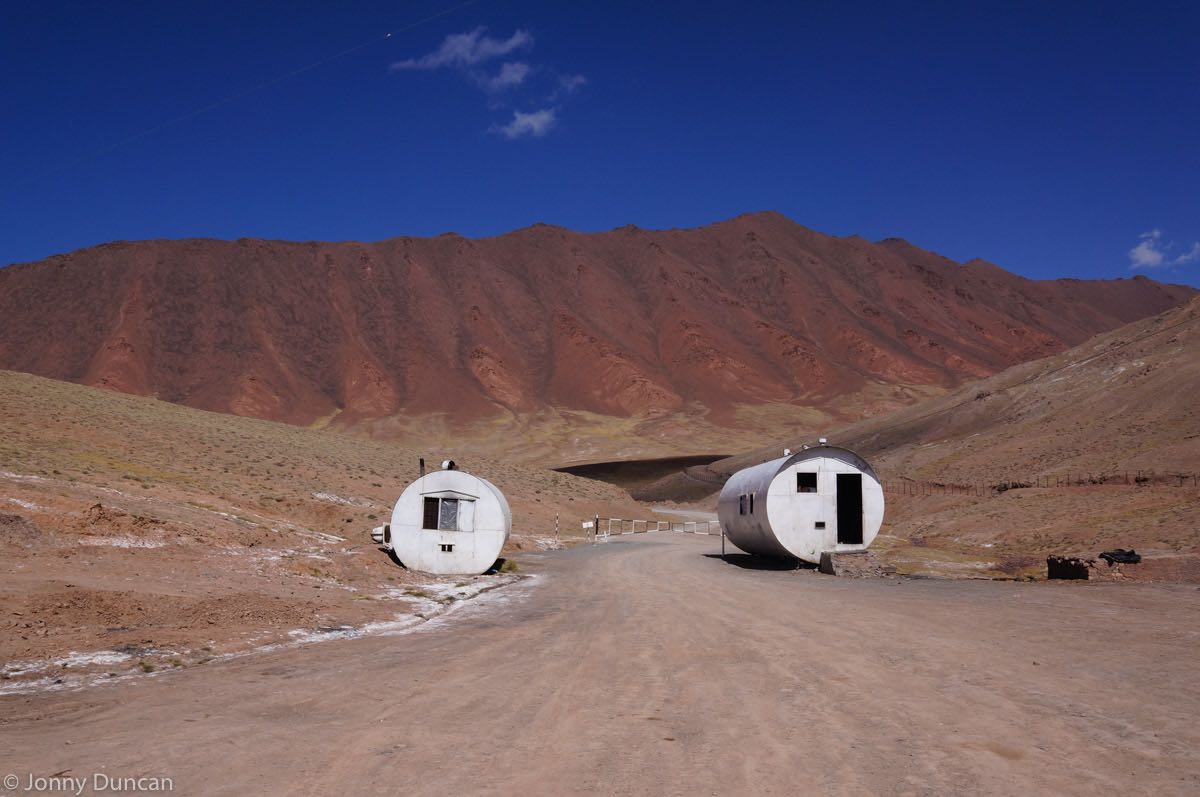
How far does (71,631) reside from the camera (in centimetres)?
1116

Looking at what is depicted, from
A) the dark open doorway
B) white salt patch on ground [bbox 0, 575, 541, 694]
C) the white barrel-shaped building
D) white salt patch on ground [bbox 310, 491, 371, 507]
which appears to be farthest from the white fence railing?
white salt patch on ground [bbox 0, 575, 541, 694]

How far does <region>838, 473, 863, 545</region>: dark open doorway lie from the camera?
24.5 meters

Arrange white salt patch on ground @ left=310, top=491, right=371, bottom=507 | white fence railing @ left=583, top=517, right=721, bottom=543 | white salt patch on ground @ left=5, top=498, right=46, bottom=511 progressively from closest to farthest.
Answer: white salt patch on ground @ left=5, top=498, right=46, bottom=511 < white salt patch on ground @ left=310, top=491, right=371, bottom=507 < white fence railing @ left=583, top=517, right=721, bottom=543

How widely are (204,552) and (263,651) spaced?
8.95 meters

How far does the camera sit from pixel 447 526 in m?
23.8

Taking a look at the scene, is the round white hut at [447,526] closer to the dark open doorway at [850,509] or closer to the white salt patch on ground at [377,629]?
the white salt patch on ground at [377,629]

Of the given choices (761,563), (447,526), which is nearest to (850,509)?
(761,563)

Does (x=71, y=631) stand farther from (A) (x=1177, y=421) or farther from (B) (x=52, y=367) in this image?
(B) (x=52, y=367)

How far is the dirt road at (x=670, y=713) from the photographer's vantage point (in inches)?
242

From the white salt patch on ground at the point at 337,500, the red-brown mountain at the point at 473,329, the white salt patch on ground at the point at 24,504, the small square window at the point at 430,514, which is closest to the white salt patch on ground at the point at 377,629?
the small square window at the point at 430,514

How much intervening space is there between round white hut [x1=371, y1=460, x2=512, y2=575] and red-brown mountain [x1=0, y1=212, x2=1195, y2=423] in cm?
10659

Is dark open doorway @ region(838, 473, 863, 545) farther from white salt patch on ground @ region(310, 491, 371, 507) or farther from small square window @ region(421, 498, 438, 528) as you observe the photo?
white salt patch on ground @ region(310, 491, 371, 507)

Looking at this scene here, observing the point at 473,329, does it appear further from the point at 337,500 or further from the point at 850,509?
the point at 850,509

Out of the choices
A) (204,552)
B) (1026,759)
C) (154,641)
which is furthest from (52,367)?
(1026,759)
